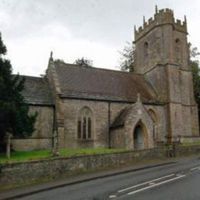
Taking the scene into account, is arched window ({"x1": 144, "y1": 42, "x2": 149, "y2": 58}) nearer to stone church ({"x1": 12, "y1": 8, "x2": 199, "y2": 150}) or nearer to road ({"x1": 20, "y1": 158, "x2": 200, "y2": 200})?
stone church ({"x1": 12, "y1": 8, "x2": 199, "y2": 150})

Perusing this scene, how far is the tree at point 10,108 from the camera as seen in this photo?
1775 cm

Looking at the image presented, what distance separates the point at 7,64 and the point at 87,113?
1223cm

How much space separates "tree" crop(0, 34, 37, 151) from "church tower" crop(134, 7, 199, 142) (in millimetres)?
18530

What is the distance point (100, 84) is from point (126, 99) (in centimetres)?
317

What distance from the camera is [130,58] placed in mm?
57625

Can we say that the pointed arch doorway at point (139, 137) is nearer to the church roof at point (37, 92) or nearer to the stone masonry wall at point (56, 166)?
the stone masonry wall at point (56, 166)

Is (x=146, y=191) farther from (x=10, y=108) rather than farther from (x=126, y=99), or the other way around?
(x=126, y=99)

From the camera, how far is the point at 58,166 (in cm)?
1902

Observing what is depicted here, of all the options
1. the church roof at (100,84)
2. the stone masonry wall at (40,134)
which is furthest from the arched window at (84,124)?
the stone masonry wall at (40,134)

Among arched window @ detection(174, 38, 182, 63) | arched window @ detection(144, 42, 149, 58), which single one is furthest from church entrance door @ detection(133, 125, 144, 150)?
arched window @ detection(144, 42, 149, 58)

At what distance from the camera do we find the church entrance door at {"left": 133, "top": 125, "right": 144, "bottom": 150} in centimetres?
3053

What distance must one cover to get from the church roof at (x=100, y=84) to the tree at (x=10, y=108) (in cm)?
891

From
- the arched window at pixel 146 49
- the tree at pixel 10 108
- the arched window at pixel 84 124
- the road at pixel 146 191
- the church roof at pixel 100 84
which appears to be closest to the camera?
the road at pixel 146 191

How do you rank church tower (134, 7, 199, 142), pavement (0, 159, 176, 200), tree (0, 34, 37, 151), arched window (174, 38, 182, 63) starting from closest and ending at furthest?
pavement (0, 159, 176, 200) → tree (0, 34, 37, 151) → church tower (134, 7, 199, 142) → arched window (174, 38, 182, 63)
